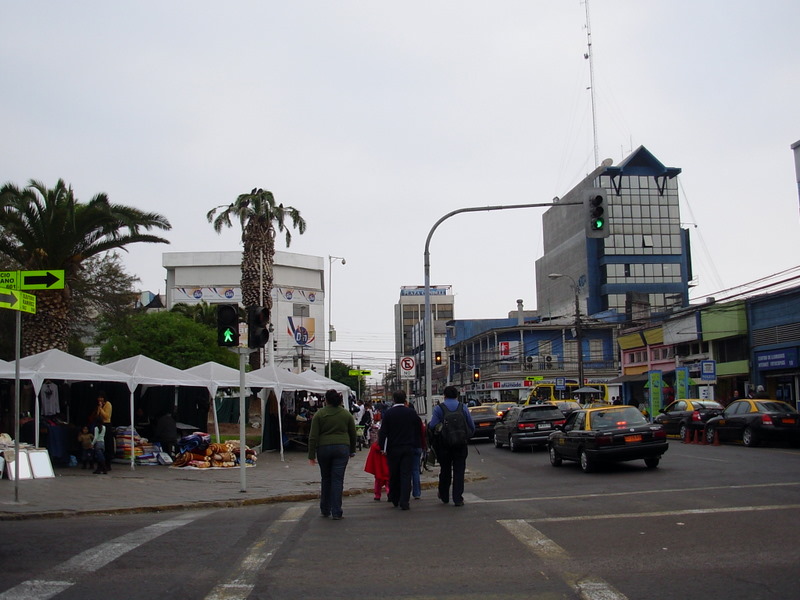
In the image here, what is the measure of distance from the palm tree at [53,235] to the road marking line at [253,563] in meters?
14.0

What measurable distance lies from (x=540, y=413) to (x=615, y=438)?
354 inches

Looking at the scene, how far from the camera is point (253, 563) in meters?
7.68

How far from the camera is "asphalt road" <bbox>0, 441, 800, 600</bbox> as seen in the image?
657 cm

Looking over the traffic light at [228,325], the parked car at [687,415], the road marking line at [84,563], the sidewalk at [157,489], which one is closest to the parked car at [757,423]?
the parked car at [687,415]

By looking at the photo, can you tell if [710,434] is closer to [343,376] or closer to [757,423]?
[757,423]

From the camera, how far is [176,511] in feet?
40.8

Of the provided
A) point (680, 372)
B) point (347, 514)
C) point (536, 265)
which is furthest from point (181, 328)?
point (536, 265)

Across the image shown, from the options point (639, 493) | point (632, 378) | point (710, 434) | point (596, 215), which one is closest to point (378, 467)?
point (639, 493)

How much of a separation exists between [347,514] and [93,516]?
371 cm

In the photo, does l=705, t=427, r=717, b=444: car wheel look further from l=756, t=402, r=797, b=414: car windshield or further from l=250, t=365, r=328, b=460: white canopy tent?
l=250, t=365, r=328, b=460: white canopy tent

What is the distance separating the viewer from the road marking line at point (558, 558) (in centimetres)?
629

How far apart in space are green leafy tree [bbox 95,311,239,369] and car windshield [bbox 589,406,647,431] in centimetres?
3069

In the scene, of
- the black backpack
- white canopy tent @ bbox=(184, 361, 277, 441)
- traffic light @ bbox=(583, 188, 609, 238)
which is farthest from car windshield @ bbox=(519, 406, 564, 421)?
the black backpack

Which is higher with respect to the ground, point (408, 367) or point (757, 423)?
point (408, 367)
